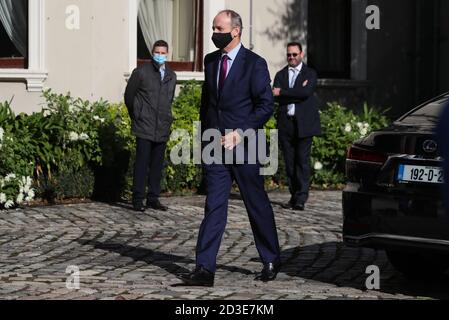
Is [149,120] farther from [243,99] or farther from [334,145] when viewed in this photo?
[243,99]

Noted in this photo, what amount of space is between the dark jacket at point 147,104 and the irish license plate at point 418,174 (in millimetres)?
5504

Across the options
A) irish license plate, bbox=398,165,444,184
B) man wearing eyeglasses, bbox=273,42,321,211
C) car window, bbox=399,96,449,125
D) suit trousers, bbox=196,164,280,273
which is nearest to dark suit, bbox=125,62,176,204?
man wearing eyeglasses, bbox=273,42,321,211

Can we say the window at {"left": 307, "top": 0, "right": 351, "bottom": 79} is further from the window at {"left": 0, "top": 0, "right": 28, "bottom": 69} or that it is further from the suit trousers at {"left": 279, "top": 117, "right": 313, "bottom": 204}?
the suit trousers at {"left": 279, "top": 117, "right": 313, "bottom": 204}

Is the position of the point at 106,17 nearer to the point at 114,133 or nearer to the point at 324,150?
the point at 114,133

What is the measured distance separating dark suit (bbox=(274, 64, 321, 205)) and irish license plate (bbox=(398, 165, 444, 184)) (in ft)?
17.7

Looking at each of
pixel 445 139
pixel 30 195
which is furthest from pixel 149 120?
pixel 445 139

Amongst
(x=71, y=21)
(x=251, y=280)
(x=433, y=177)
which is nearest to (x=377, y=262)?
(x=251, y=280)

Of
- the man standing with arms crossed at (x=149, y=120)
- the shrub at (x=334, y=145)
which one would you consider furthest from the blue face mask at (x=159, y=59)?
the shrub at (x=334, y=145)

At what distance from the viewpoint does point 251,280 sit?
8.53 metres

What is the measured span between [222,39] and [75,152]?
18.5 ft

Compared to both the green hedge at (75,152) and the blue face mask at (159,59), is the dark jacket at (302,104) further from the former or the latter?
the green hedge at (75,152)

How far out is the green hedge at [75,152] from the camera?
1275cm

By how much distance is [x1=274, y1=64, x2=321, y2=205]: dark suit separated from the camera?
519 inches
